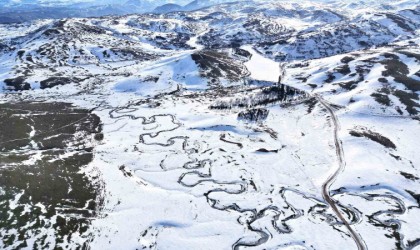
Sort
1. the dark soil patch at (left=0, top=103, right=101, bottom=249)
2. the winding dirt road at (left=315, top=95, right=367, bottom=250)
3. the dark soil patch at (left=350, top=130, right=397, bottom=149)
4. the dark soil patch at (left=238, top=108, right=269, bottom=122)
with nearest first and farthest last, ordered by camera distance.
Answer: the winding dirt road at (left=315, top=95, right=367, bottom=250) → the dark soil patch at (left=0, top=103, right=101, bottom=249) → the dark soil patch at (left=350, top=130, right=397, bottom=149) → the dark soil patch at (left=238, top=108, right=269, bottom=122)

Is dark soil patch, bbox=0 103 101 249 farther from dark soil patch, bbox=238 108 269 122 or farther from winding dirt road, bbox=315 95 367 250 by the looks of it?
dark soil patch, bbox=238 108 269 122

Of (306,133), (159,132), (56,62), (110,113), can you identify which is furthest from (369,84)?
(56,62)

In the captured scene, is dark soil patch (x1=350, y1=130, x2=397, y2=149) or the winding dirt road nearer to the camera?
the winding dirt road

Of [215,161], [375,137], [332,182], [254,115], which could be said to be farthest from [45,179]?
[375,137]

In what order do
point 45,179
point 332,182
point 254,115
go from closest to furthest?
point 332,182
point 45,179
point 254,115

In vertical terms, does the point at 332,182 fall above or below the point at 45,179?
below

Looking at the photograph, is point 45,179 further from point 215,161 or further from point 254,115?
point 254,115

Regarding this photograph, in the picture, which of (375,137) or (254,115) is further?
(254,115)

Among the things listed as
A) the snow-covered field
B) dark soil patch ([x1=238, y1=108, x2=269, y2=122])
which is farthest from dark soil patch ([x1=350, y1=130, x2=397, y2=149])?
dark soil patch ([x1=238, y1=108, x2=269, y2=122])

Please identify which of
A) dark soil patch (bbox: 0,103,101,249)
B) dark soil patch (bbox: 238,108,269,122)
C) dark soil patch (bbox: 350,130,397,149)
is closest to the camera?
dark soil patch (bbox: 0,103,101,249)
